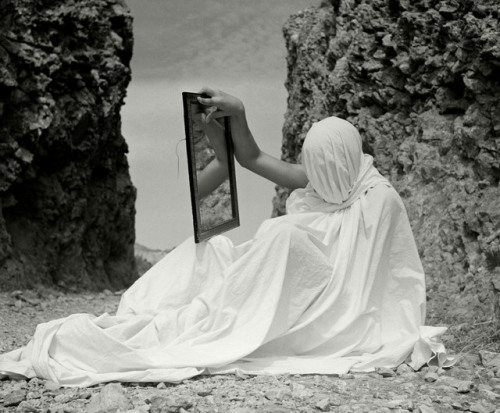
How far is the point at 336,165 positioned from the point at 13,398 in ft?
7.80

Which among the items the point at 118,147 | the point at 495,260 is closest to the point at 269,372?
the point at 495,260

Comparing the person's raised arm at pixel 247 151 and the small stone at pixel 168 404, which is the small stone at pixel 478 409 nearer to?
the small stone at pixel 168 404

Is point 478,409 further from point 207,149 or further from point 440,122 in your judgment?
point 440,122

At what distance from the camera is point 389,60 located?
406 inches

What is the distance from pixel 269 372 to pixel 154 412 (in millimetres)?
835

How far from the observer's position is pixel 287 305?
13.6ft

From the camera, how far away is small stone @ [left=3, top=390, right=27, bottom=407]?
358 cm

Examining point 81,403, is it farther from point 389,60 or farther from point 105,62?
point 105,62

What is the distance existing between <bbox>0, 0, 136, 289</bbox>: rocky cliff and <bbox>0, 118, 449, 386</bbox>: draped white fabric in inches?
308

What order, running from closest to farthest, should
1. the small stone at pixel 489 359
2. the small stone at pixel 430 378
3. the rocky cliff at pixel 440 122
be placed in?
1. the small stone at pixel 430 378
2. the small stone at pixel 489 359
3. the rocky cliff at pixel 440 122

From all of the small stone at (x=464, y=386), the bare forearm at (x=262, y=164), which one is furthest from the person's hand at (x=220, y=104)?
the small stone at (x=464, y=386)

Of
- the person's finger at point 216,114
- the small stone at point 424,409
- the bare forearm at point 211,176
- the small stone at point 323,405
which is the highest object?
the person's finger at point 216,114

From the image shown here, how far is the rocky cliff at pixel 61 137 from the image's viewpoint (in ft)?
39.9

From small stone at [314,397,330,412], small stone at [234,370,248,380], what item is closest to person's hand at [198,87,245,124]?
small stone at [234,370,248,380]
